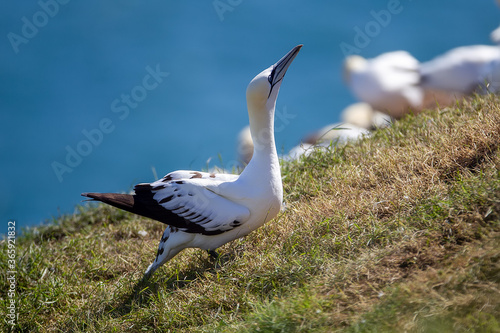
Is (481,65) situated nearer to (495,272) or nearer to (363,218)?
(363,218)

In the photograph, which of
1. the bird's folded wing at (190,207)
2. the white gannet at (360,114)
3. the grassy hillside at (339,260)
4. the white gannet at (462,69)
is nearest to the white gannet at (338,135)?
the grassy hillside at (339,260)

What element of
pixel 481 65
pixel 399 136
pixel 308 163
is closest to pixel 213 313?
pixel 308 163

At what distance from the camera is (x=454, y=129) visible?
3273 mm

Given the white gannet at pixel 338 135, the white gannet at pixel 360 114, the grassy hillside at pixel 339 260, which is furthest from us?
the white gannet at pixel 360 114

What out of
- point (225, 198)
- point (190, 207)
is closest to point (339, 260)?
point (225, 198)

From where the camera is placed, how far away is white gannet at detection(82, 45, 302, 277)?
2.80 metres

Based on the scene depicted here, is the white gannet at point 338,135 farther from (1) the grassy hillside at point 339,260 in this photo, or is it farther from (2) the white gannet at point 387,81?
(2) the white gannet at point 387,81

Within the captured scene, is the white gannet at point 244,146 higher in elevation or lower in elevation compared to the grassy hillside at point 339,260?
higher

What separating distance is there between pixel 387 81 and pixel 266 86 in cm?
455

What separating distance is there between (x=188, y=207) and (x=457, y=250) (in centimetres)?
141

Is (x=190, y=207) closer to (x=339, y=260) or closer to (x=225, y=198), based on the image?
(x=225, y=198)

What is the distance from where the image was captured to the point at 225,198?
2859mm

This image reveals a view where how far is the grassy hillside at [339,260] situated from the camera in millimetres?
2078

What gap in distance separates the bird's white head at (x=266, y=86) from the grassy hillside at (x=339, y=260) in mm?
736
